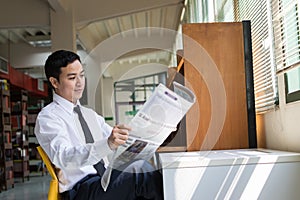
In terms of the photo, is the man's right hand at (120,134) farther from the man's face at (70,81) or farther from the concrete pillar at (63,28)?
the concrete pillar at (63,28)

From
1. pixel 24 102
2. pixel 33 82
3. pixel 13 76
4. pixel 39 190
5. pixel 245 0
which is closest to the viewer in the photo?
pixel 245 0

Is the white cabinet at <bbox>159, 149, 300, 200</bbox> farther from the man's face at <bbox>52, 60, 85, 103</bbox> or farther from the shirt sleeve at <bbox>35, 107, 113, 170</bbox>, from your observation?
the man's face at <bbox>52, 60, 85, 103</bbox>

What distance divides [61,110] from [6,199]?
5.85 meters

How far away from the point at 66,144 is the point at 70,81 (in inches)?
13.7

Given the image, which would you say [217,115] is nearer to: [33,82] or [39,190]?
[39,190]

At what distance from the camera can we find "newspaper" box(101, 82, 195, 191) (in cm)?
142

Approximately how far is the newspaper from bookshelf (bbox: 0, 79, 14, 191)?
302 inches

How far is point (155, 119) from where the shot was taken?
4.67 feet

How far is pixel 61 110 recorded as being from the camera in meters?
1.86

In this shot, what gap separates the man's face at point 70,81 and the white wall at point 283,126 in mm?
977

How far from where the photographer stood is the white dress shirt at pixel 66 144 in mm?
1604

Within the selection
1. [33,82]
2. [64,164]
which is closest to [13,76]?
[33,82]

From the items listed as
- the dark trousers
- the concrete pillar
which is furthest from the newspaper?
the concrete pillar

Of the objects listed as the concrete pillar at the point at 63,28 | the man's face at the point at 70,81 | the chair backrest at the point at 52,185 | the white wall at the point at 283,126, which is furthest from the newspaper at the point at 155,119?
the concrete pillar at the point at 63,28
